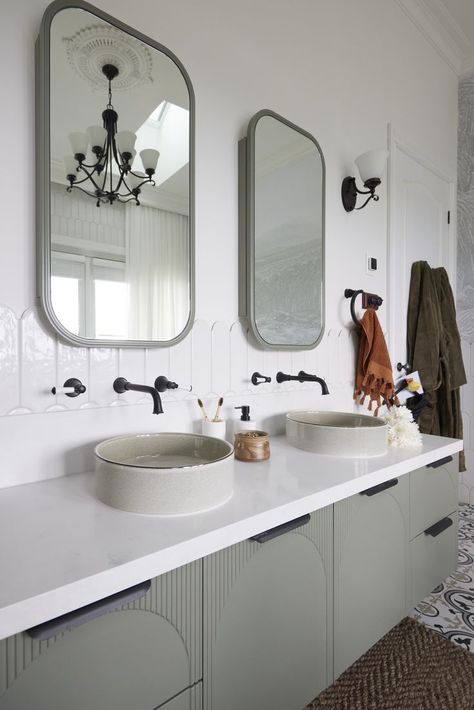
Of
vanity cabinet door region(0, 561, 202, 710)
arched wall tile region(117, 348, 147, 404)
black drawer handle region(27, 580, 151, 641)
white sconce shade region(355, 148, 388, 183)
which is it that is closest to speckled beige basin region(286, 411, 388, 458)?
arched wall tile region(117, 348, 147, 404)

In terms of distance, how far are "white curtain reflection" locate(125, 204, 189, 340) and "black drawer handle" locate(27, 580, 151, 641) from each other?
0.69 meters

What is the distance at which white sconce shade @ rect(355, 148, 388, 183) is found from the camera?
180cm

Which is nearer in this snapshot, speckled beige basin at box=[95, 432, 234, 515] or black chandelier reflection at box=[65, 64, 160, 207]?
speckled beige basin at box=[95, 432, 234, 515]

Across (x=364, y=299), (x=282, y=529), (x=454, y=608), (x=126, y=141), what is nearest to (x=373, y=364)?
(x=364, y=299)

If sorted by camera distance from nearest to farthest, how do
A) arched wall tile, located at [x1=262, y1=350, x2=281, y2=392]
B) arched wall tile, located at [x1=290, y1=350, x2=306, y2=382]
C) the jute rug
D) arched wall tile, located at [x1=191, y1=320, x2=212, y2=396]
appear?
1. the jute rug
2. arched wall tile, located at [x1=191, y1=320, x2=212, y2=396]
3. arched wall tile, located at [x1=262, y1=350, x2=281, y2=392]
4. arched wall tile, located at [x1=290, y1=350, x2=306, y2=382]

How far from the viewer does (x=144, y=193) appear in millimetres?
1251

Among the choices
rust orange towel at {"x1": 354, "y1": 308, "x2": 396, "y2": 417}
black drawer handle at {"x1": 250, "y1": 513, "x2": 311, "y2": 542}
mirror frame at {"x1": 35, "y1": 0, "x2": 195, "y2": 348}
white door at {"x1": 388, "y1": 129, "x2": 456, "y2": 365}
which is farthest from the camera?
white door at {"x1": 388, "y1": 129, "x2": 456, "y2": 365}

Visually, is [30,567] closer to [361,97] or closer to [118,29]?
[118,29]

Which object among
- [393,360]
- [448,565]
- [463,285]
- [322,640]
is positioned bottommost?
[448,565]

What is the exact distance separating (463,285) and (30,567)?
3.00 metres

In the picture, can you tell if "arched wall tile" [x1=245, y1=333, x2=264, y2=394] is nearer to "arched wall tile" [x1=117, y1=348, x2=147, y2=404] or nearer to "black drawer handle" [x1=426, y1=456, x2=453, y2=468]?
"arched wall tile" [x1=117, y1=348, x2=147, y2=404]

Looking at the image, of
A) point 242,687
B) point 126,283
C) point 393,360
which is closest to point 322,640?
point 242,687

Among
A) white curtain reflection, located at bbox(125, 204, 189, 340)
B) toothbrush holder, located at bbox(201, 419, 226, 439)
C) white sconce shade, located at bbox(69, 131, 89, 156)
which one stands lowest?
toothbrush holder, located at bbox(201, 419, 226, 439)

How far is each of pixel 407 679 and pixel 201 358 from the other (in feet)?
4.04
